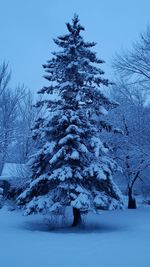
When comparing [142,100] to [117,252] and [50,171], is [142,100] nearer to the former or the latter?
[50,171]

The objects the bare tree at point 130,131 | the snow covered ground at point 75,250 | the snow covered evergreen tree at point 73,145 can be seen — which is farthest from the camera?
the bare tree at point 130,131

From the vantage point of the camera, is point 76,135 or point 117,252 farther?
point 76,135

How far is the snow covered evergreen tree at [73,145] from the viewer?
13.6 m

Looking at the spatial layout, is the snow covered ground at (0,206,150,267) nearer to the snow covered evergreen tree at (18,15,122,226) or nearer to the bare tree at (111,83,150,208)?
the snow covered evergreen tree at (18,15,122,226)

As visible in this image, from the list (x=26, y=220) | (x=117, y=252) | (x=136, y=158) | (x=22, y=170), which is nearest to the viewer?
(x=117, y=252)

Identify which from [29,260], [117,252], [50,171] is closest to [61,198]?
[50,171]

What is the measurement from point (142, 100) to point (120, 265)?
19.0 m

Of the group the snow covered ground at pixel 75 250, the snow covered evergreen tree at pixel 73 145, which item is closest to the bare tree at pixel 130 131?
the snow covered evergreen tree at pixel 73 145

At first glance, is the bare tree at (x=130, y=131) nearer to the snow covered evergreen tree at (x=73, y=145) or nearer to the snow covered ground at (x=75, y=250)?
the snow covered evergreen tree at (x=73, y=145)

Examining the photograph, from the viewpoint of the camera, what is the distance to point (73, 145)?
14641mm

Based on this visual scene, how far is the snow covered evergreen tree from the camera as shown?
13.6m

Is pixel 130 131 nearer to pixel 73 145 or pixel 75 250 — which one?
pixel 73 145

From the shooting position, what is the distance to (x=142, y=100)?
25.2 m

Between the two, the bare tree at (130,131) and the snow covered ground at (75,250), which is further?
the bare tree at (130,131)
